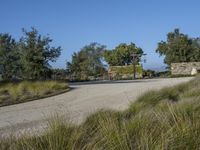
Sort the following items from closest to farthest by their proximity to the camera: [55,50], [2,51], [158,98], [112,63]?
[158,98], [55,50], [2,51], [112,63]

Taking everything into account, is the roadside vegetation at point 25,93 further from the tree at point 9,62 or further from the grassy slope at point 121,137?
the tree at point 9,62

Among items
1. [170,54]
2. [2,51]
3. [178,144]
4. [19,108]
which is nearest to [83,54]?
[170,54]

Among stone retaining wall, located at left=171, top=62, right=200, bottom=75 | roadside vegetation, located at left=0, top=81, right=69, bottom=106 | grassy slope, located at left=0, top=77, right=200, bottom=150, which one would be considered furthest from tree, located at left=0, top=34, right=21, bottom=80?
grassy slope, located at left=0, top=77, right=200, bottom=150

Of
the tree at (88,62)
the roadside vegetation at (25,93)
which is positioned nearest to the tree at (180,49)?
the tree at (88,62)

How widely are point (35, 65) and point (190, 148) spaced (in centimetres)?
3911

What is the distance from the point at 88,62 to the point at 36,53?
35.8 metres

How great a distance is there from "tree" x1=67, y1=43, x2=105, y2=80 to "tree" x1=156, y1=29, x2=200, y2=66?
12.4 meters

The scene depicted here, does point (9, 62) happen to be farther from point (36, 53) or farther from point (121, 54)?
point (121, 54)

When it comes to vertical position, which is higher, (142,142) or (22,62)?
(22,62)

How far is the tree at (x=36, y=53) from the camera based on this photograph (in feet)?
140

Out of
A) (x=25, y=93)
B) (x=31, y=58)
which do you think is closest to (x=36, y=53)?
(x=31, y=58)

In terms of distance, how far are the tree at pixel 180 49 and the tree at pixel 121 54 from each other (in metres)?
6.68

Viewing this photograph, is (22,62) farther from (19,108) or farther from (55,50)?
(19,108)

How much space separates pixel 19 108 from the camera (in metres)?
16.1
